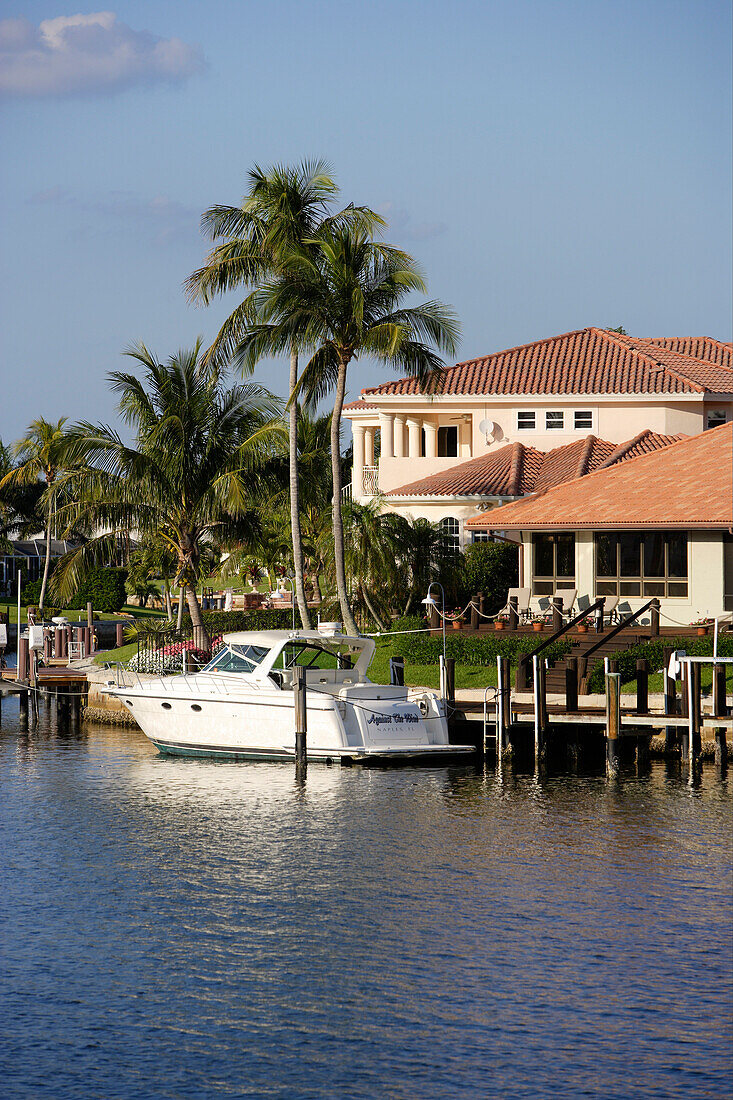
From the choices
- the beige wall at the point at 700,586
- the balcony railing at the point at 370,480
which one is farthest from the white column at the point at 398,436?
the beige wall at the point at 700,586

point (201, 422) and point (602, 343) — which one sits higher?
point (602, 343)

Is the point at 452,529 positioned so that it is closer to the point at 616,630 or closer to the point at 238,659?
the point at 616,630

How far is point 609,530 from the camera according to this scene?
3759 centimetres

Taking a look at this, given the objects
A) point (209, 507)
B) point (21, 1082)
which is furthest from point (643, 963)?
point (209, 507)

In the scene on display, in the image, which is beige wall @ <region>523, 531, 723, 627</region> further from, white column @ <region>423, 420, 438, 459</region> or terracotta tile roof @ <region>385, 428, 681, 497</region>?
white column @ <region>423, 420, 438, 459</region>

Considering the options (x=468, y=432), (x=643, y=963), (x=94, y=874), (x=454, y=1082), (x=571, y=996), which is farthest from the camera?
(x=468, y=432)

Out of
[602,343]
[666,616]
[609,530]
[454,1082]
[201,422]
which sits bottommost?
[454,1082]

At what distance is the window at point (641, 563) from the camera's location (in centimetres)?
3725

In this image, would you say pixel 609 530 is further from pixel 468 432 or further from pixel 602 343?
pixel 602 343

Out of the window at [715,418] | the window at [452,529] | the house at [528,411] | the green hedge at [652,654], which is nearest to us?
the green hedge at [652,654]

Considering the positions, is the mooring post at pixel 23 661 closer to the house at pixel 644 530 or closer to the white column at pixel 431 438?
the house at pixel 644 530

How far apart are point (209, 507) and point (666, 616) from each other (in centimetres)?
1672

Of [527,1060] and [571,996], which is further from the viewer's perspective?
[571,996]

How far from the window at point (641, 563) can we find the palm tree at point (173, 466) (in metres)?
12.7
